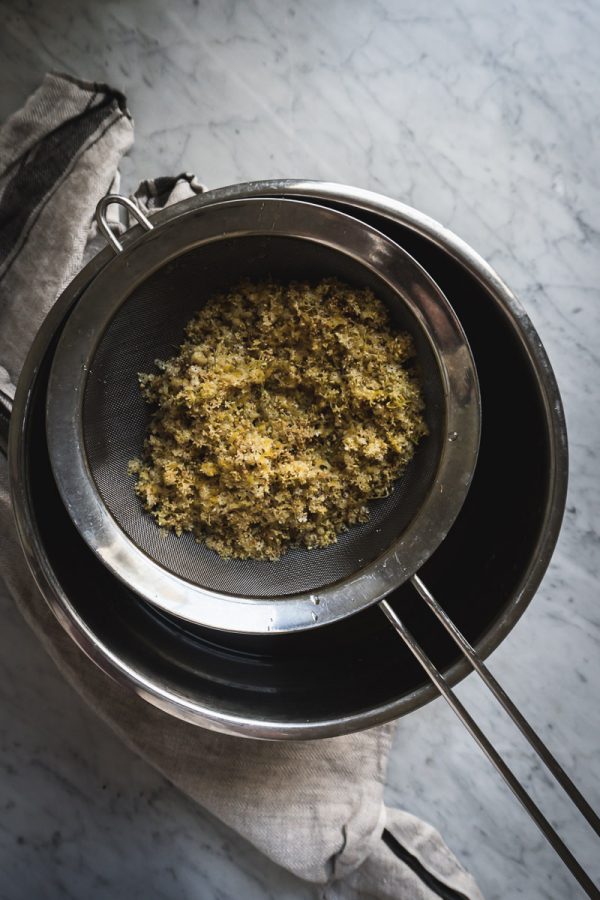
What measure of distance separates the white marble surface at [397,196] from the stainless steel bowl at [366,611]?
22 cm

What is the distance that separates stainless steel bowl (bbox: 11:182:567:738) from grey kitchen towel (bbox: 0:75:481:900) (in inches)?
4.8

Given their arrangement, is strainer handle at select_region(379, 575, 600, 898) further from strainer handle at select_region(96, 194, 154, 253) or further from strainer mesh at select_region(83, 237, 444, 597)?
strainer handle at select_region(96, 194, 154, 253)

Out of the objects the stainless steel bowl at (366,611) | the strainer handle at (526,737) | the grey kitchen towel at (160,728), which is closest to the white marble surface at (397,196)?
the grey kitchen towel at (160,728)

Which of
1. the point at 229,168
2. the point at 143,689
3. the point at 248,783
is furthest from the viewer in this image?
the point at 229,168

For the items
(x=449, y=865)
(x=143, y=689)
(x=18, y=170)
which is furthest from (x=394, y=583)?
(x=18, y=170)

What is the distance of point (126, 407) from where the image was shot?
109cm

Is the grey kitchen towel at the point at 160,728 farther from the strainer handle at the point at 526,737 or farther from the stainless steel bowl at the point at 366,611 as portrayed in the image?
the strainer handle at the point at 526,737

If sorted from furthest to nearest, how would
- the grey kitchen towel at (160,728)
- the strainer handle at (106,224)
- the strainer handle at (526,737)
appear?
the grey kitchen towel at (160,728), the strainer handle at (106,224), the strainer handle at (526,737)

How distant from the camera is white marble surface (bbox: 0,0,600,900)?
1.22 m

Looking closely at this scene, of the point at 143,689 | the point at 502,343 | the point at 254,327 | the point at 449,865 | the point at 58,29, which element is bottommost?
the point at 449,865

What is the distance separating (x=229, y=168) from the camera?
1248 mm

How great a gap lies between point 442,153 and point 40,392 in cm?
78

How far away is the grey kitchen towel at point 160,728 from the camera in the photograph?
1.13 m

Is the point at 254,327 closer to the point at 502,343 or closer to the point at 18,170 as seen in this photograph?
the point at 502,343
